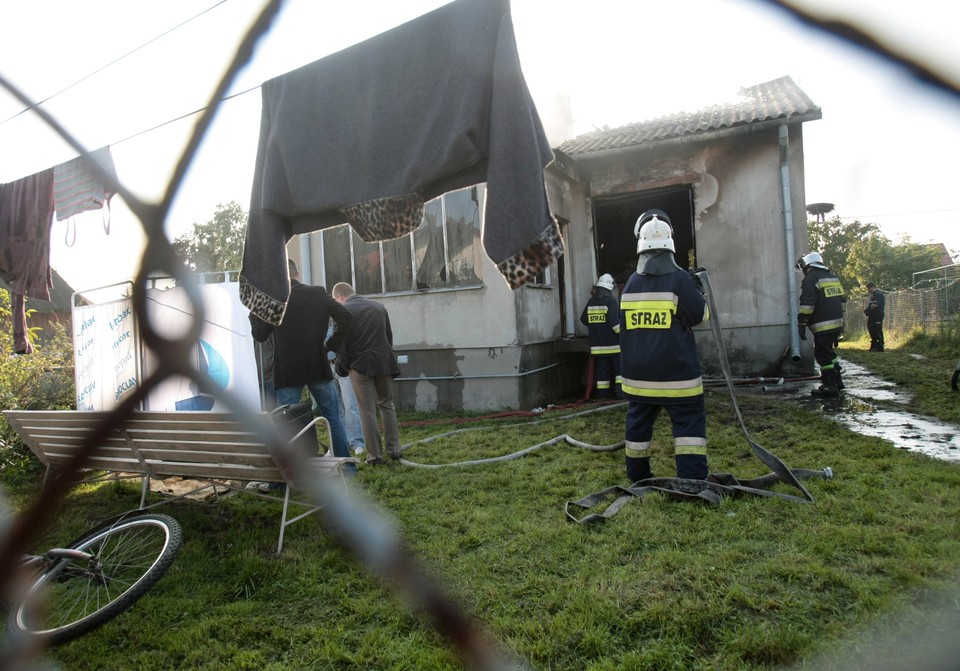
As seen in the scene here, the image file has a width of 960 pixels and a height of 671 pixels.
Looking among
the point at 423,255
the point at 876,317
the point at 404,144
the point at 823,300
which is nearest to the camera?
the point at 404,144

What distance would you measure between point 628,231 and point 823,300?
7354 mm

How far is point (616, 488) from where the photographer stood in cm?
435

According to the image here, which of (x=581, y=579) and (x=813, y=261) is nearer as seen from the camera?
(x=581, y=579)

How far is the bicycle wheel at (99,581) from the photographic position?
117 inches

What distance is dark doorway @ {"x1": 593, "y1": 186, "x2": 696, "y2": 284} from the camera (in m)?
13.2

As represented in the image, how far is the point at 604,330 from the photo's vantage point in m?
8.77

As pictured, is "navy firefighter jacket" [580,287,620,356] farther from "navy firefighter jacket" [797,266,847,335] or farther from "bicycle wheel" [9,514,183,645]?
"bicycle wheel" [9,514,183,645]

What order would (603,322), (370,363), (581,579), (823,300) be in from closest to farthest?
(581,579) < (370,363) < (823,300) < (603,322)

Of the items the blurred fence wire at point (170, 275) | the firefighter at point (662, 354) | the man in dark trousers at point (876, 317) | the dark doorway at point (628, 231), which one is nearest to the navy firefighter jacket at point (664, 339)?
the firefighter at point (662, 354)

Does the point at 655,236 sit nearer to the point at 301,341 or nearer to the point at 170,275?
the point at 301,341

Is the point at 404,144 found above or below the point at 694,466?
above

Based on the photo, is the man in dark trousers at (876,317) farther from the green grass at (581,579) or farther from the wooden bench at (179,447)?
the wooden bench at (179,447)

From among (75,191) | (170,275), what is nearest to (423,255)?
(75,191)

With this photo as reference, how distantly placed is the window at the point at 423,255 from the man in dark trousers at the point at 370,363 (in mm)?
3230
